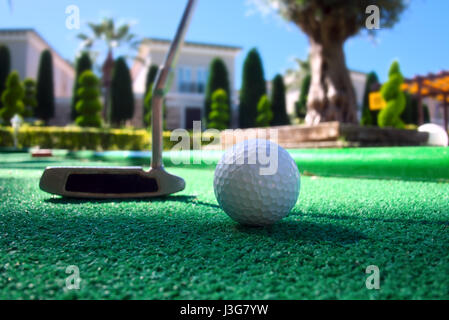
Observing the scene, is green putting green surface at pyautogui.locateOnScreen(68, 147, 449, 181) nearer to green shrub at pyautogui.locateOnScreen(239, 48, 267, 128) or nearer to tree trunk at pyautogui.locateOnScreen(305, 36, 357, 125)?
tree trunk at pyautogui.locateOnScreen(305, 36, 357, 125)

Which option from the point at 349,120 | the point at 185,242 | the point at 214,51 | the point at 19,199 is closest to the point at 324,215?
the point at 185,242

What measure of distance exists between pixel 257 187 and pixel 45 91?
1001 inches

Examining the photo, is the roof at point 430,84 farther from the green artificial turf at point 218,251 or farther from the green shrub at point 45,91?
the green shrub at point 45,91

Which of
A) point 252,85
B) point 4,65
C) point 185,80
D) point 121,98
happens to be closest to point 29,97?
point 4,65

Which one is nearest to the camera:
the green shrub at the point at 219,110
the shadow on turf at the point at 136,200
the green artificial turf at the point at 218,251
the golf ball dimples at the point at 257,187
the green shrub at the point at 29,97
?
the green artificial turf at the point at 218,251

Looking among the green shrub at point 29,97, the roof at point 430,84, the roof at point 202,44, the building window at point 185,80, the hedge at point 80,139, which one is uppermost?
the roof at point 202,44

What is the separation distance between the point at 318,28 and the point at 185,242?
25.5 ft

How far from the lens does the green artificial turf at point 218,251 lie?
81 cm

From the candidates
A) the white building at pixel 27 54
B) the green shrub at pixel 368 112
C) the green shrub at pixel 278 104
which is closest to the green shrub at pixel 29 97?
the white building at pixel 27 54

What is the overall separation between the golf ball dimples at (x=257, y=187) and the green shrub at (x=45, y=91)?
2515 centimetres

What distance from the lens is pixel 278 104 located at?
23.3 meters

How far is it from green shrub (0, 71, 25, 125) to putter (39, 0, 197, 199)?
20.7 metres
